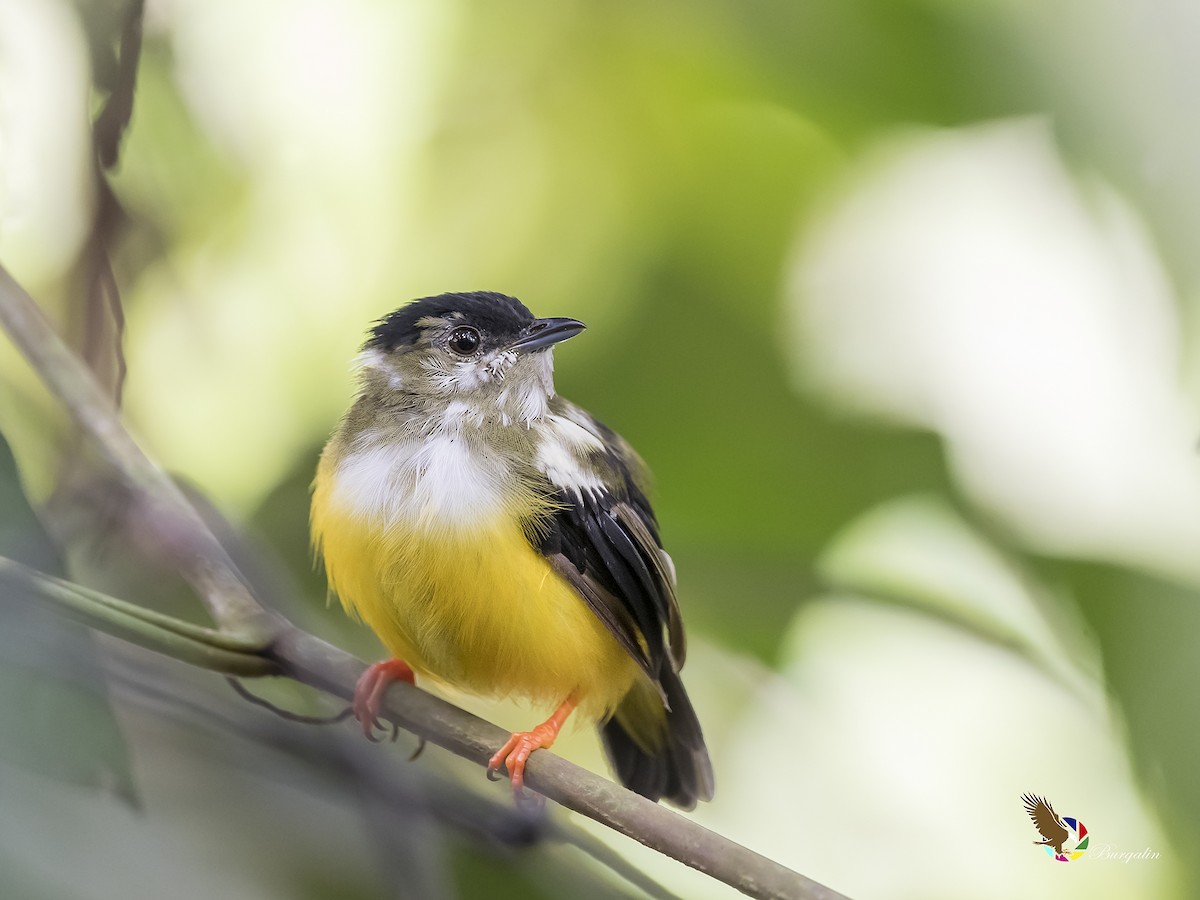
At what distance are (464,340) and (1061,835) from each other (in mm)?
572

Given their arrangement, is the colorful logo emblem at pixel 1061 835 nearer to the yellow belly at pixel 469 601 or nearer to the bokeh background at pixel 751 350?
the bokeh background at pixel 751 350

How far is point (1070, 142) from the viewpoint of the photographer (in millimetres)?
926

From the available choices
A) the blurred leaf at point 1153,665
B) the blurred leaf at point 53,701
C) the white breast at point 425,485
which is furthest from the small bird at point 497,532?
the blurred leaf at point 1153,665

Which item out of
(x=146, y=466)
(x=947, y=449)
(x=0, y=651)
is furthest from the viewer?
(x=947, y=449)

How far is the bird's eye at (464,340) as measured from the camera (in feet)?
2.68

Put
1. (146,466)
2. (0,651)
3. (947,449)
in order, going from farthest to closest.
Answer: (947,449) < (146,466) < (0,651)

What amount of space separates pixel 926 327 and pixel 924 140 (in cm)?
17

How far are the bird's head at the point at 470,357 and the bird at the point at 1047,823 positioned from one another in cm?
47

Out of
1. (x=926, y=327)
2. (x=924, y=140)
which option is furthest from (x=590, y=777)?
(x=924, y=140)

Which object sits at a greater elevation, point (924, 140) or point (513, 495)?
point (924, 140)

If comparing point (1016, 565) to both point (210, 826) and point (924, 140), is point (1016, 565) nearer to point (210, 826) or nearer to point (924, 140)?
point (924, 140)

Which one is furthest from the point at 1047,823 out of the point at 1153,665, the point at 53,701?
the point at 53,701

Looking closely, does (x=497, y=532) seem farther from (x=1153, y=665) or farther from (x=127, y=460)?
(x=1153, y=665)

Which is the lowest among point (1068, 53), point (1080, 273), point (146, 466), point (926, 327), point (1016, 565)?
point (146, 466)
